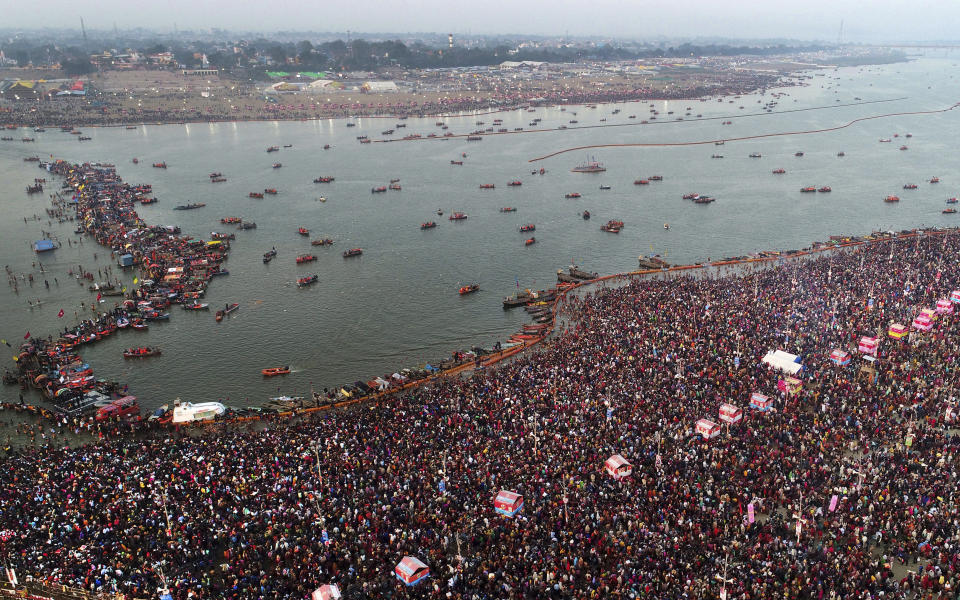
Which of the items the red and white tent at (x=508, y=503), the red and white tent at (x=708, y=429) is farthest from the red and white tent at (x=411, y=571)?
the red and white tent at (x=708, y=429)

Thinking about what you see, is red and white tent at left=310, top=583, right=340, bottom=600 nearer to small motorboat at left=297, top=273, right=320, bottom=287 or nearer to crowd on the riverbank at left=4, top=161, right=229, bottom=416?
crowd on the riverbank at left=4, top=161, right=229, bottom=416

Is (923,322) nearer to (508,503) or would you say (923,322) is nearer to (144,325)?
(508,503)

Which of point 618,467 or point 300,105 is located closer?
point 618,467

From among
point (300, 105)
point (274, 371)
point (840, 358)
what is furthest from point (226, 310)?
point (300, 105)

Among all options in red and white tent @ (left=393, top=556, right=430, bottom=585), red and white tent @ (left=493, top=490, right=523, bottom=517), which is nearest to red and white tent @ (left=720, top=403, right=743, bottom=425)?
red and white tent @ (left=493, top=490, right=523, bottom=517)

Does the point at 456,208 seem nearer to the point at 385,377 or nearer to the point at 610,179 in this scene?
the point at 610,179

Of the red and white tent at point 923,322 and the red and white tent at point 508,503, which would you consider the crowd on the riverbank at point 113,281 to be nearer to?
the red and white tent at point 508,503
